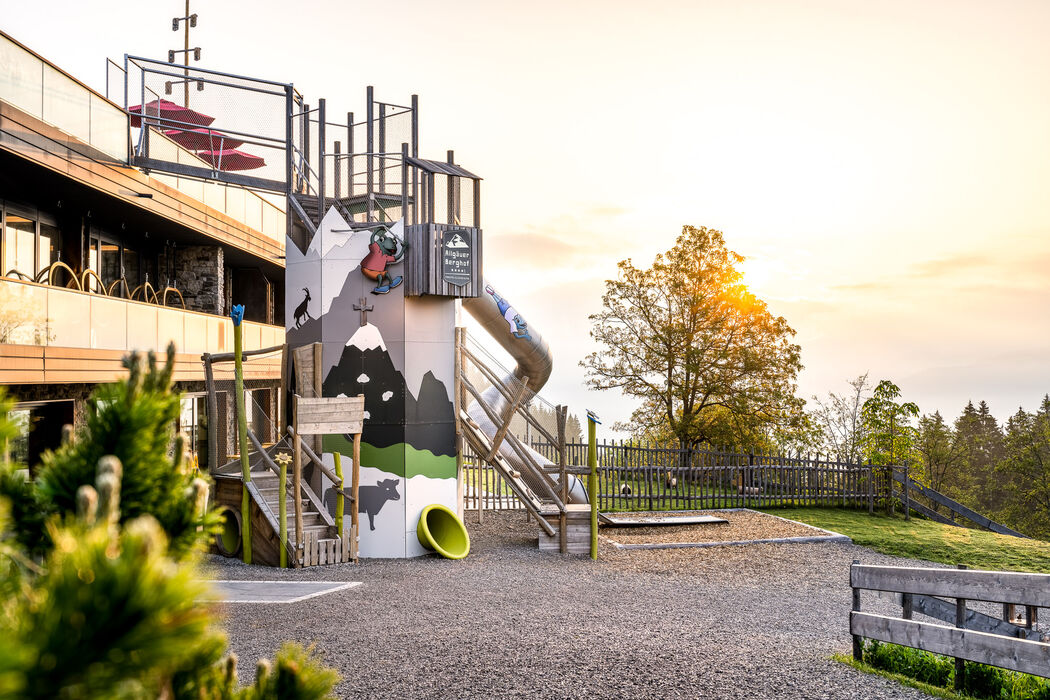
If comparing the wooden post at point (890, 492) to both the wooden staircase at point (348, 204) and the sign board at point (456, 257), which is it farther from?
the wooden staircase at point (348, 204)

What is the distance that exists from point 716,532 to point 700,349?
10715mm

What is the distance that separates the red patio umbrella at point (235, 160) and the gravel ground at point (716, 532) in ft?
35.0

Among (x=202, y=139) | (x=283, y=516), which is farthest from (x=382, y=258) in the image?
(x=202, y=139)

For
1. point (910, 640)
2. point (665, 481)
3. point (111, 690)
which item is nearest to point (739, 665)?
point (910, 640)

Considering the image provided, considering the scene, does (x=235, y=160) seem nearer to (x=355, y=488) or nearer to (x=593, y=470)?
(x=355, y=488)

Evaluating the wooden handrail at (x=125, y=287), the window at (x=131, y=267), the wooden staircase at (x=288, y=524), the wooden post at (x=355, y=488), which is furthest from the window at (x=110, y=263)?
the wooden post at (x=355, y=488)

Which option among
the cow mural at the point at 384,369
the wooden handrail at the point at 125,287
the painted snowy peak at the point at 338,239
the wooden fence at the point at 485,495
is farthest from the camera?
the wooden handrail at the point at 125,287

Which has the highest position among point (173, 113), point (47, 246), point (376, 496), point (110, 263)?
point (173, 113)

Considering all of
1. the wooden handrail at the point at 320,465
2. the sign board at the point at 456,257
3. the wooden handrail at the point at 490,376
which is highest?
the sign board at the point at 456,257

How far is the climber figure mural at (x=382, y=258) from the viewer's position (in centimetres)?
1434

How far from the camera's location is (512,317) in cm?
1856

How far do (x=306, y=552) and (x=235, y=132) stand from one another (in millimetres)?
8751

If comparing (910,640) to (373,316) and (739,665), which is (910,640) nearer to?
(739,665)

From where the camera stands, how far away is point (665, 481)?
21000 millimetres
